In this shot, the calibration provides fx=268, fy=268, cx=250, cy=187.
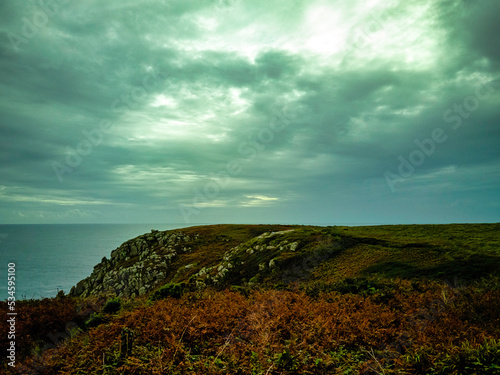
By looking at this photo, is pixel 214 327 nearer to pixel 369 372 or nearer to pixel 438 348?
pixel 369 372

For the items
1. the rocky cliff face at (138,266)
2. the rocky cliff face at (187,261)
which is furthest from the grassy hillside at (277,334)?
the rocky cliff face at (138,266)

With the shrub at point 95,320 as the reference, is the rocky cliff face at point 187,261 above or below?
below

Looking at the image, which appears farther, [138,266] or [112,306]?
[138,266]

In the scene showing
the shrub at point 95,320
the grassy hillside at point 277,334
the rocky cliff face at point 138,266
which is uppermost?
the grassy hillside at point 277,334

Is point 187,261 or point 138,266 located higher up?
point 187,261

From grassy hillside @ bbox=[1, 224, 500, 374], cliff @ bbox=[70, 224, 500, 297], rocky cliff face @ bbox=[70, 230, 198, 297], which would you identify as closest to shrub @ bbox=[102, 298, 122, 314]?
grassy hillside @ bbox=[1, 224, 500, 374]

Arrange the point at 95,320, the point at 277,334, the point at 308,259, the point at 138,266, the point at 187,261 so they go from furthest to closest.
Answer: the point at 138,266
the point at 187,261
the point at 308,259
the point at 95,320
the point at 277,334

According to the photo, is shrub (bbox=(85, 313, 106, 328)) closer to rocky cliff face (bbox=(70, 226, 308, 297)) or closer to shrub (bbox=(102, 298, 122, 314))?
shrub (bbox=(102, 298, 122, 314))

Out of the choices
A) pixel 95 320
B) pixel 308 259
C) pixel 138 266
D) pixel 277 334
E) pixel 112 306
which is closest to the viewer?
pixel 277 334

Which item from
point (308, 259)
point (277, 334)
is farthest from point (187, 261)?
point (277, 334)

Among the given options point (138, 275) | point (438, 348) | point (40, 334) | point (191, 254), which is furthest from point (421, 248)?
point (138, 275)

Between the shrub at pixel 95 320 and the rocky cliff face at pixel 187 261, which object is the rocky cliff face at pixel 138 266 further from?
the shrub at pixel 95 320

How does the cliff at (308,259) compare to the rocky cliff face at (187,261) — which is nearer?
the cliff at (308,259)

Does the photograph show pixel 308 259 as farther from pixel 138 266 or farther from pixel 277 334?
pixel 138 266
